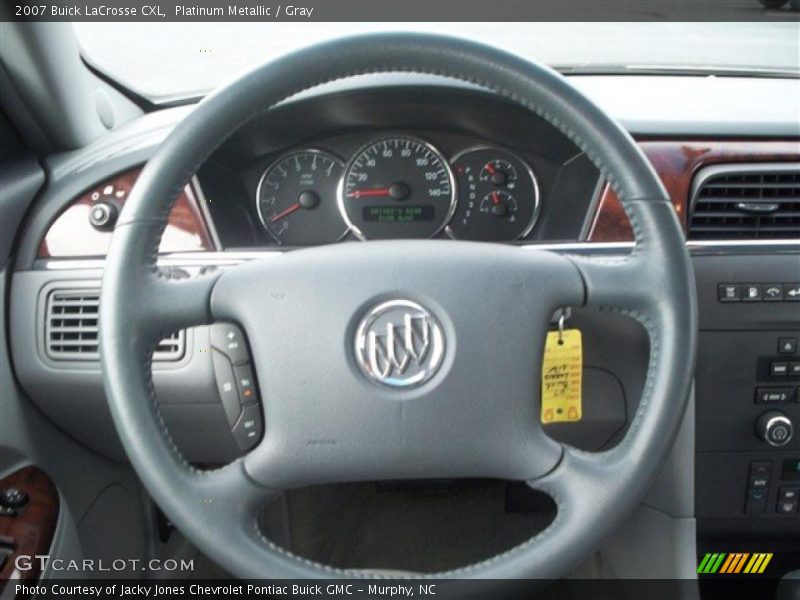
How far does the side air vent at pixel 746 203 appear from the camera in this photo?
5.42ft

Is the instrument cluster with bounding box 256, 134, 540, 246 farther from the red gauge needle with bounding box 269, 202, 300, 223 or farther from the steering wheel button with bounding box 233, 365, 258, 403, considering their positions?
the steering wheel button with bounding box 233, 365, 258, 403

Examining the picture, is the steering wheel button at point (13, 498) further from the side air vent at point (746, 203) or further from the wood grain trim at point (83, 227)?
the side air vent at point (746, 203)

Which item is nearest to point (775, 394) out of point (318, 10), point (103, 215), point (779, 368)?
point (779, 368)

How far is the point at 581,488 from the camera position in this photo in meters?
1.17

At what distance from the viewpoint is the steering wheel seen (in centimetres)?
112

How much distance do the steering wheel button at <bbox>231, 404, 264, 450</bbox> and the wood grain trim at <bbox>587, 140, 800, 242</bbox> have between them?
0.75m

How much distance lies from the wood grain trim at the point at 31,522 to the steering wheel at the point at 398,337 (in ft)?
1.91

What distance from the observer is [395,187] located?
181cm

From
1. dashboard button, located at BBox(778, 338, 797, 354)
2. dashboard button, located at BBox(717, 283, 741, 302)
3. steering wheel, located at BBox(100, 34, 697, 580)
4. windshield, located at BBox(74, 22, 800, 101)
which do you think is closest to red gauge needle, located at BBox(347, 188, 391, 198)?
windshield, located at BBox(74, 22, 800, 101)

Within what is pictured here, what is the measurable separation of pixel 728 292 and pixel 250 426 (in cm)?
94

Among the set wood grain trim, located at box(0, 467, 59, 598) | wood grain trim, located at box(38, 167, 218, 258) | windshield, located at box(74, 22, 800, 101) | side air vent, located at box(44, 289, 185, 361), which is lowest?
wood grain trim, located at box(0, 467, 59, 598)

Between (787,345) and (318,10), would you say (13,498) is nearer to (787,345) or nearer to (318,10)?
(318,10)

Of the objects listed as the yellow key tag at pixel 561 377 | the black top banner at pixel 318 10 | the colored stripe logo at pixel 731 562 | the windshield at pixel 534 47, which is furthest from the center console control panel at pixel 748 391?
the black top banner at pixel 318 10

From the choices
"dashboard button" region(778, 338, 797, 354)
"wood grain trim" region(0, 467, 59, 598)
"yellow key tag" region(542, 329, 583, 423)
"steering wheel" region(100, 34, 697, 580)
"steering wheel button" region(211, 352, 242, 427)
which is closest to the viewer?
"steering wheel" region(100, 34, 697, 580)
